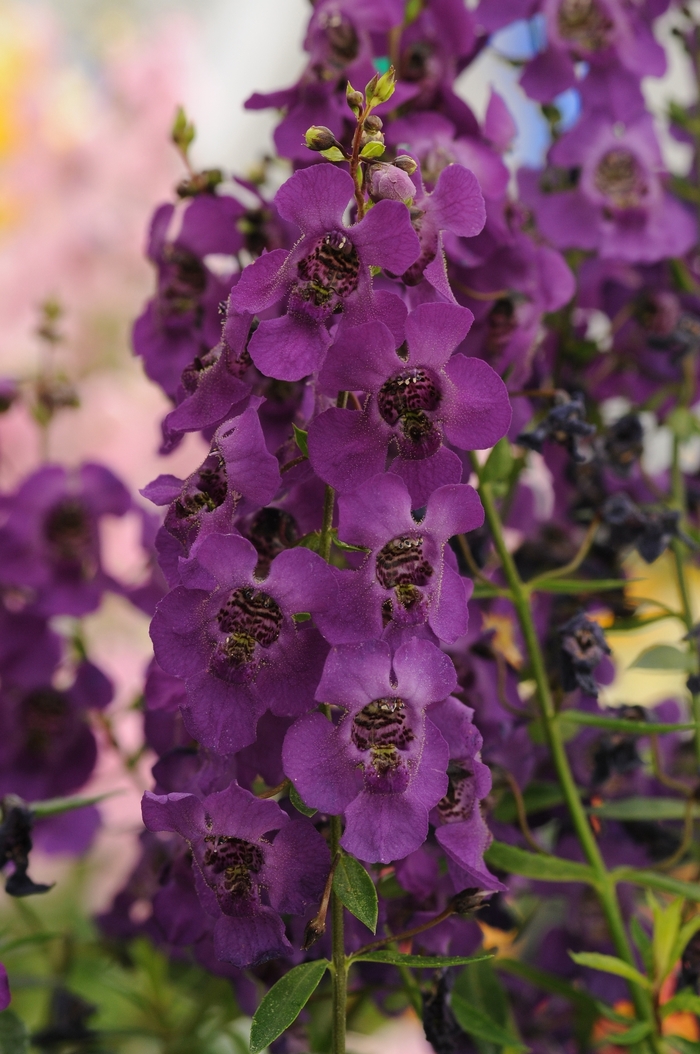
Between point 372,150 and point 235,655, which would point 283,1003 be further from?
point 372,150

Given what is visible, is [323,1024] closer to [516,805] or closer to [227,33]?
[516,805]

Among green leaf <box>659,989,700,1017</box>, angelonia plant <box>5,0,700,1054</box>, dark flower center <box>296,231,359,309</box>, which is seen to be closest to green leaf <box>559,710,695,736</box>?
angelonia plant <box>5,0,700,1054</box>

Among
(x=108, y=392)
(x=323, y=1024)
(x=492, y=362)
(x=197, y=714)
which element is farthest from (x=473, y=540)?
(x=108, y=392)

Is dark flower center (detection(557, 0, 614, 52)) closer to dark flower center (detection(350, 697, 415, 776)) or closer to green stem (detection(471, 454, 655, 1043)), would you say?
green stem (detection(471, 454, 655, 1043))

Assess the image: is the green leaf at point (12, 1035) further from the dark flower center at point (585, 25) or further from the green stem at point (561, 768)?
the dark flower center at point (585, 25)

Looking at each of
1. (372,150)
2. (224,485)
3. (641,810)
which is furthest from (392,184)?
(641,810)

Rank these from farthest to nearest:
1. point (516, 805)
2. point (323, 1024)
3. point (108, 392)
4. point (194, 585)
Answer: point (108, 392)
point (323, 1024)
point (516, 805)
point (194, 585)
